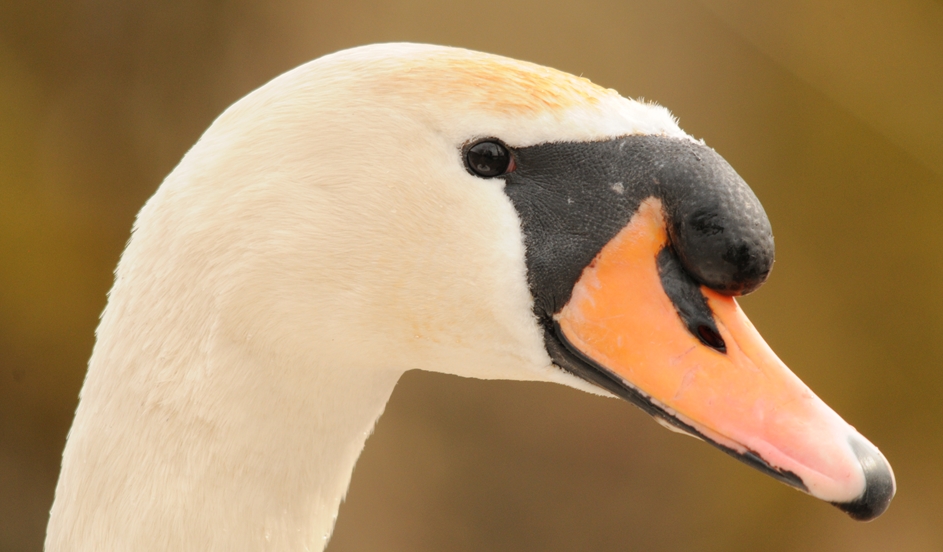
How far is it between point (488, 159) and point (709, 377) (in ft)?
1.10

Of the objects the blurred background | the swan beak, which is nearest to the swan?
the swan beak

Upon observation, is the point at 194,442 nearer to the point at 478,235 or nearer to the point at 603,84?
the point at 478,235

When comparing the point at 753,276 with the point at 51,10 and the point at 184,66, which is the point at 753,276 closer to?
the point at 184,66

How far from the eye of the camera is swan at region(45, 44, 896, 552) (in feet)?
2.98

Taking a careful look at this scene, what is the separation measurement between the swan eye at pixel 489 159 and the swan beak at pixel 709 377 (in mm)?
150

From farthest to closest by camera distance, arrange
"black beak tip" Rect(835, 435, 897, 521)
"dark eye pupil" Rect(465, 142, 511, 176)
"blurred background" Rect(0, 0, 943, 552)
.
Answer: "blurred background" Rect(0, 0, 943, 552) < "dark eye pupil" Rect(465, 142, 511, 176) < "black beak tip" Rect(835, 435, 897, 521)

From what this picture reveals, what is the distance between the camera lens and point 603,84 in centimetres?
295

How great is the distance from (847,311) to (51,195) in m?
2.90

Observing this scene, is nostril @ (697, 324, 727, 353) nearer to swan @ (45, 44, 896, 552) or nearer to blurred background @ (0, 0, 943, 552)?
A: swan @ (45, 44, 896, 552)

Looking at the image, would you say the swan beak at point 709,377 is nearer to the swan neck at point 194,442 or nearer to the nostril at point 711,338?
the nostril at point 711,338

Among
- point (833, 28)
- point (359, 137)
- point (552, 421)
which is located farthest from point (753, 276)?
point (833, 28)

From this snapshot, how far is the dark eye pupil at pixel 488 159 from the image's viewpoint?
968 millimetres

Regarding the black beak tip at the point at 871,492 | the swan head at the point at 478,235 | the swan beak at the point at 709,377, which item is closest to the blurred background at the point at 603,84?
the swan head at the point at 478,235

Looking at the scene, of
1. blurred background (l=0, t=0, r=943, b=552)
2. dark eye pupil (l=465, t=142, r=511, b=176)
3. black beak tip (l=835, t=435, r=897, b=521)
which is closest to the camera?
black beak tip (l=835, t=435, r=897, b=521)
